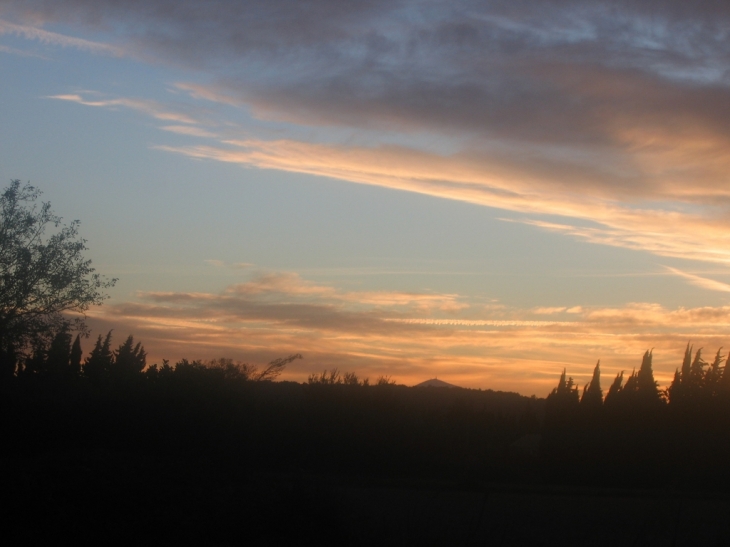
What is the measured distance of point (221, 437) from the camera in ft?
76.7

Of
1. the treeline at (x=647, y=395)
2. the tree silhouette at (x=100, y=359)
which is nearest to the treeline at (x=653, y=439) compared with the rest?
the treeline at (x=647, y=395)

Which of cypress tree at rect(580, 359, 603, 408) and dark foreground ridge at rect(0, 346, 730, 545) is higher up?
cypress tree at rect(580, 359, 603, 408)

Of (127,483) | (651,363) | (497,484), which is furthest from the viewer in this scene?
(651,363)

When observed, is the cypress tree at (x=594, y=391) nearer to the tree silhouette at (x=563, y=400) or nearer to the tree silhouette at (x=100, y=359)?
the tree silhouette at (x=563, y=400)

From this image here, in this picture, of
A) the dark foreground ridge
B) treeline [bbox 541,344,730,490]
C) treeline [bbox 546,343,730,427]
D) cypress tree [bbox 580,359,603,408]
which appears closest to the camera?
the dark foreground ridge

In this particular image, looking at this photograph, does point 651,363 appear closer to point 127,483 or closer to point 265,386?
point 265,386

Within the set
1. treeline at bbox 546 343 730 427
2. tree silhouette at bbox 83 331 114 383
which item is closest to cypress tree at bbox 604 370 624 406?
treeline at bbox 546 343 730 427

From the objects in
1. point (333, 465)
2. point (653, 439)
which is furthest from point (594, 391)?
point (333, 465)

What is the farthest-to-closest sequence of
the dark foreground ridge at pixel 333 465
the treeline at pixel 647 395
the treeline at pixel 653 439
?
the treeline at pixel 647 395
the treeline at pixel 653 439
the dark foreground ridge at pixel 333 465

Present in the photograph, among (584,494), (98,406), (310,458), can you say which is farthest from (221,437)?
(584,494)

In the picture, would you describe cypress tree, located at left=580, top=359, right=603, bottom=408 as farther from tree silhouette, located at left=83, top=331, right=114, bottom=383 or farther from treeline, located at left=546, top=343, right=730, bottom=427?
tree silhouette, located at left=83, top=331, right=114, bottom=383

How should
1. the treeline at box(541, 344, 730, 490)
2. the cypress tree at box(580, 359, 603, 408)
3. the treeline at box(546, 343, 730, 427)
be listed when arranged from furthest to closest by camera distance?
the cypress tree at box(580, 359, 603, 408) → the treeline at box(546, 343, 730, 427) → the treeline at box(541, 344, 730, 490)

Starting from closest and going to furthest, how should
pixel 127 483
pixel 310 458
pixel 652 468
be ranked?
pixel 127 483 → pixel 310 458 → pixel 652 468

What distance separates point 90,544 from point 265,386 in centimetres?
1634
